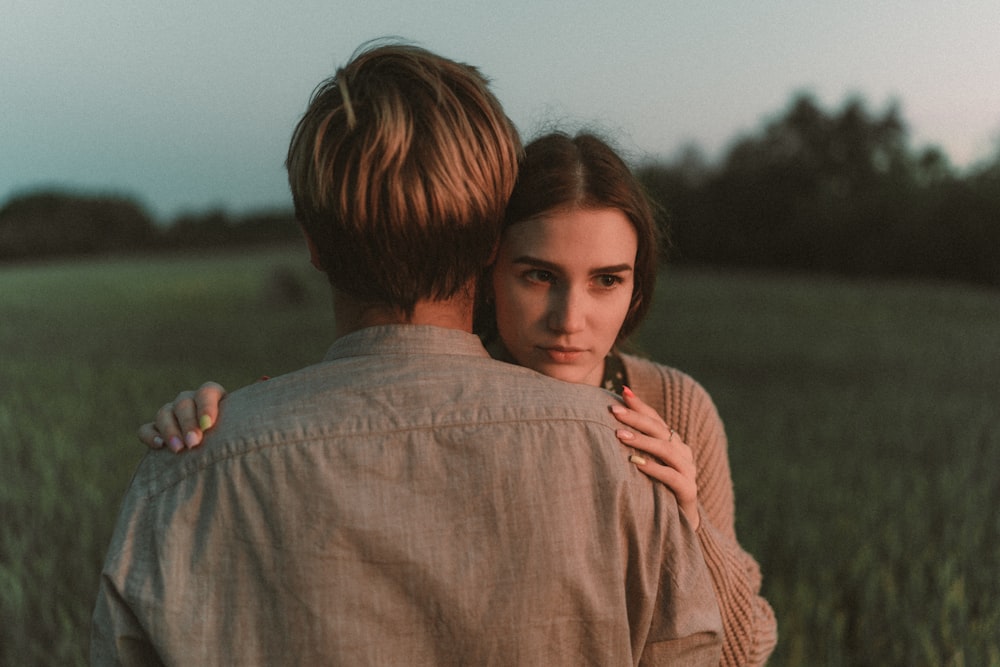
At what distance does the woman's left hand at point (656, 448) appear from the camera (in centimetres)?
134

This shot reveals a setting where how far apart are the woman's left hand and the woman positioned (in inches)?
9.4

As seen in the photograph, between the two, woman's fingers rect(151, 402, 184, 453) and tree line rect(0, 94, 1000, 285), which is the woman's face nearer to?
woman's fingers rect(151, 402, 184, 453)

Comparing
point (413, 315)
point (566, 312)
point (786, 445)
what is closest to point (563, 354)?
point (566, 312)

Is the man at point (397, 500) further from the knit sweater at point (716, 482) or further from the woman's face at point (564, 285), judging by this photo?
the woman's face at point (564, 285)

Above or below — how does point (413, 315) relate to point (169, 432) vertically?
above

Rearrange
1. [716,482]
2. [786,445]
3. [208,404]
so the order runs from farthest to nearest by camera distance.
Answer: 1. [786,445]
2. [716,482]
3. [208,404]

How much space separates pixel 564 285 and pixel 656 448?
609 mm

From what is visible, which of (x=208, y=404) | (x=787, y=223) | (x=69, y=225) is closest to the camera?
(x=208, y=404)

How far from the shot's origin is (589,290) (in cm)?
192

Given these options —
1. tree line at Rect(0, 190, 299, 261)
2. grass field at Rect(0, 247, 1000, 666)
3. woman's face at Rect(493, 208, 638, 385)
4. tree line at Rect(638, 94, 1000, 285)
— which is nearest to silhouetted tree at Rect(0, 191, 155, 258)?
tree line at Rect(0, 190, 299, 261)

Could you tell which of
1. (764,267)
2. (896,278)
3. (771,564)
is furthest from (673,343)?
(764,267)

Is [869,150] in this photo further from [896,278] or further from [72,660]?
[72,660]

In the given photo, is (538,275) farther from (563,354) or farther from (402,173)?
(402,173)

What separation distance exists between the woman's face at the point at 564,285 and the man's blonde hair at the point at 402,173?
0.44m
